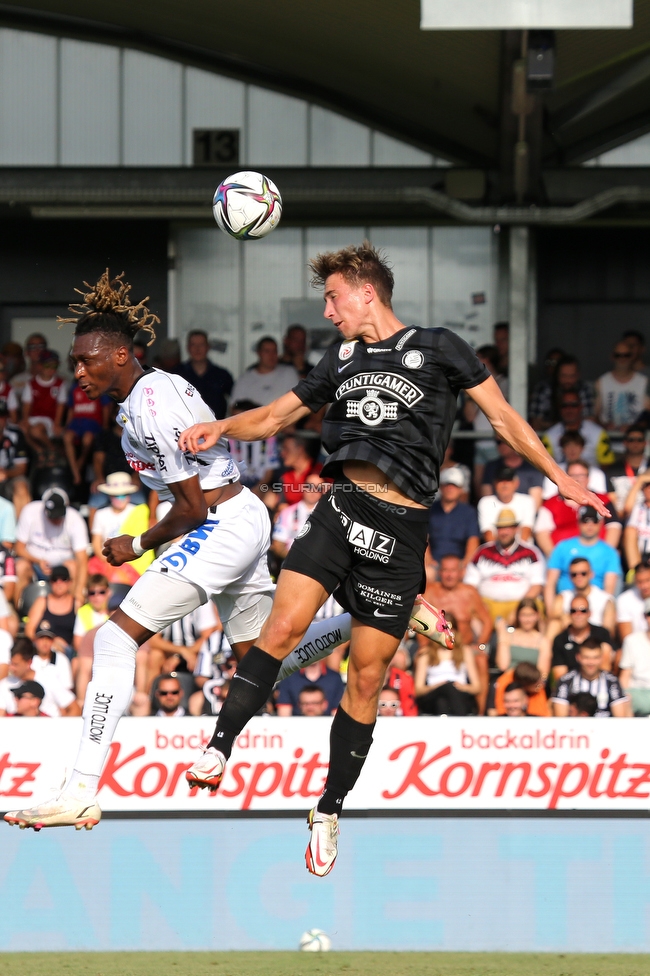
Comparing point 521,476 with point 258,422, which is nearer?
point 258,422

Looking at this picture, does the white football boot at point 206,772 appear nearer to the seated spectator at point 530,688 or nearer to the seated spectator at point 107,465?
the seated spectator at point 530,688

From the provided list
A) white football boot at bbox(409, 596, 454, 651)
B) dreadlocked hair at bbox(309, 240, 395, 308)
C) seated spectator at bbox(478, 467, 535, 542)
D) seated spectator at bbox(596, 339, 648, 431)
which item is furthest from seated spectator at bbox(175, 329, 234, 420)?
dreadlocked hair at bbox(309, 240, 395, 308)

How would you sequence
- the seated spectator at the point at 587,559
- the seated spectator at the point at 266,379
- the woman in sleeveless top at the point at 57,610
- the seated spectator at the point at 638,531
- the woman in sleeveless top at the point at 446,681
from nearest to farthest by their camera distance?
1. the woman in sleeveless top at the point at 446,681
2. the woman in sleeveless top at the point at 57,610
3. the seated spectator at the point at 587,559
4. the seated spectator at the point at 638,531
5. the seated spectator at the point at 266,379

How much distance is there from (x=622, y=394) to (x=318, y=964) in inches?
310

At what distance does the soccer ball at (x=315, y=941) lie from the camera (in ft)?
31.9

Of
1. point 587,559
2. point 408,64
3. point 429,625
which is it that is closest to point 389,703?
point 587,559

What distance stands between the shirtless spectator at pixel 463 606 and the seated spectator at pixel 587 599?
58 centimetres

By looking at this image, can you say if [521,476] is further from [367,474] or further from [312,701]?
[367,474]

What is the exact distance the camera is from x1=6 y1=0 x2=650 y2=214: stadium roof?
1356 centimetres

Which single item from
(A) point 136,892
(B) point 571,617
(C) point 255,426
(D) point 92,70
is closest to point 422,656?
(B) point 571,617

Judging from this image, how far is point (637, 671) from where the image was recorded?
11633 mm

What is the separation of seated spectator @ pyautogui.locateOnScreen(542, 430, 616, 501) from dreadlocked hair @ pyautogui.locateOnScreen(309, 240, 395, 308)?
6506 mm

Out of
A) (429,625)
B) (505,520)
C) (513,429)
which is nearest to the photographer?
(513,429)

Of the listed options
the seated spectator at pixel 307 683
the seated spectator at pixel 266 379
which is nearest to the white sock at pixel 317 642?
the seated spectator at pixel 307 683
